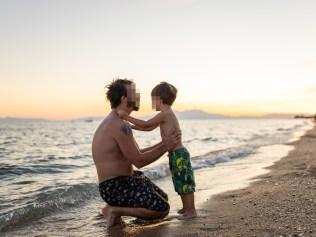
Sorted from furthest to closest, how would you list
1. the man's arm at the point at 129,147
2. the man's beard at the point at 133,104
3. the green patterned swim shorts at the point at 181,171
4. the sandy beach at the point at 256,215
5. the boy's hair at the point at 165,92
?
1. the boy's hair at the point at 165,92
2. the green patterned swim shorts at the point at 181,171
3. the man's beard at the point at 133,104
4. the man's arm at the point at 129,147
5. the sandy beach at the point at 256,215

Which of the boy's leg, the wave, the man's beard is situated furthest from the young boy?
the wave

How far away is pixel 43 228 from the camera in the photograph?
655 centimetres

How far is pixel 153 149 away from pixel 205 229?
1276 millimetres

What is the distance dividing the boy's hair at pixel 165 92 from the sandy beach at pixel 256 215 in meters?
1.69

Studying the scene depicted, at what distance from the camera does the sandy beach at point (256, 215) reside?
16.2 feet

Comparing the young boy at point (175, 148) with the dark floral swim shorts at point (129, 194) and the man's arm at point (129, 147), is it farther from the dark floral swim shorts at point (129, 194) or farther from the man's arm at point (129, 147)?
the dark floral swim shorts at point (129, 194)

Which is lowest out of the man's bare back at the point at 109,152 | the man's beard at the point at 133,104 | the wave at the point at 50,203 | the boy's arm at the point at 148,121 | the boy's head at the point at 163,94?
the wave at the point at 50,203

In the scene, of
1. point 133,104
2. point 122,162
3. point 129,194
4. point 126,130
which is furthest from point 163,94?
point 129,194

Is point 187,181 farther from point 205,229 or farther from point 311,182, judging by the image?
point 311,182

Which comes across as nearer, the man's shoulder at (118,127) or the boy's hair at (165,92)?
the man's shoulder at (118,127)

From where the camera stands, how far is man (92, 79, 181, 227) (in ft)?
18.6

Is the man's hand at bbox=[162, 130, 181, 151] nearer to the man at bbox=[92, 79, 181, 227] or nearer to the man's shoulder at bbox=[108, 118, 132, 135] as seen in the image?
the man at bbox=[92, 79, 181, 227]

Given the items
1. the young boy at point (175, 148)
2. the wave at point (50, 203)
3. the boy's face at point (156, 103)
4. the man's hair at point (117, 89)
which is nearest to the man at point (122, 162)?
the man's hair at point (117, 89)

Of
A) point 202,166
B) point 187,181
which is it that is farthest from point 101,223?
point 202,166
